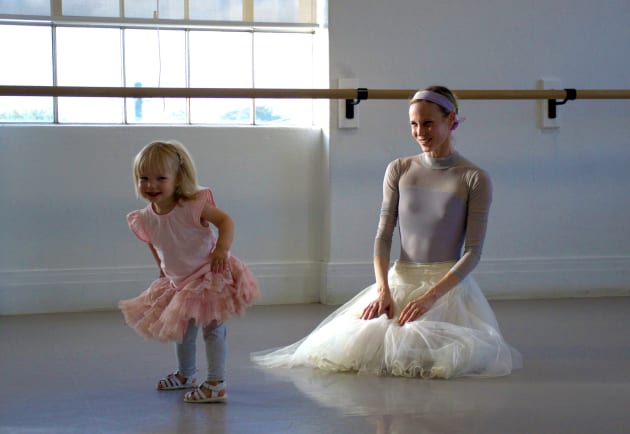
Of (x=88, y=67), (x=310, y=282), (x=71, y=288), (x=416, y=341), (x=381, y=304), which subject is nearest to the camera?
(x=416, y=341)

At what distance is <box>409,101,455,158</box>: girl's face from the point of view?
2781 millimetres

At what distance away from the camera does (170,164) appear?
240cm

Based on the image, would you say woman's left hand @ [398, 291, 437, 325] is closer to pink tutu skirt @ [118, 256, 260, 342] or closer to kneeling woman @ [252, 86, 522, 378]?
kneeling woman @ [252, 86, 522, 378]

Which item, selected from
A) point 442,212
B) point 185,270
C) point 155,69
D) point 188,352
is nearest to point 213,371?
point 188,352

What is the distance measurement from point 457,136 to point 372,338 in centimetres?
165

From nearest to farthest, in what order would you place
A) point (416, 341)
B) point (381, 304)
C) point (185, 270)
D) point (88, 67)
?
point (185, 270)
point (416, 341)
point (381, 304)
point (88, 67)

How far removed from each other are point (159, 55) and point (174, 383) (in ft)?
6.43

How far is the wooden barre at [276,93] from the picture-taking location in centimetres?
337

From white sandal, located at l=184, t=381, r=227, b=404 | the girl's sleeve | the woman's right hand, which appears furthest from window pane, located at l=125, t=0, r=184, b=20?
white sandal, located at l=184, t=381, r=227, b=404

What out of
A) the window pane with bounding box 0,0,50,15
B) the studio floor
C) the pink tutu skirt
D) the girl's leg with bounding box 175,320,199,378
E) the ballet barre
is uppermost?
the window pane with bounding box 0,0,50,15

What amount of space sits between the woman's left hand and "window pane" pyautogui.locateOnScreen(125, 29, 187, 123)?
5.71 feet

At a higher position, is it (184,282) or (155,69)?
(155,69)

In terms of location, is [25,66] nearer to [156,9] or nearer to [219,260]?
[156,9]

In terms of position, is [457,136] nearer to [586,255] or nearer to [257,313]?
[586,255]
